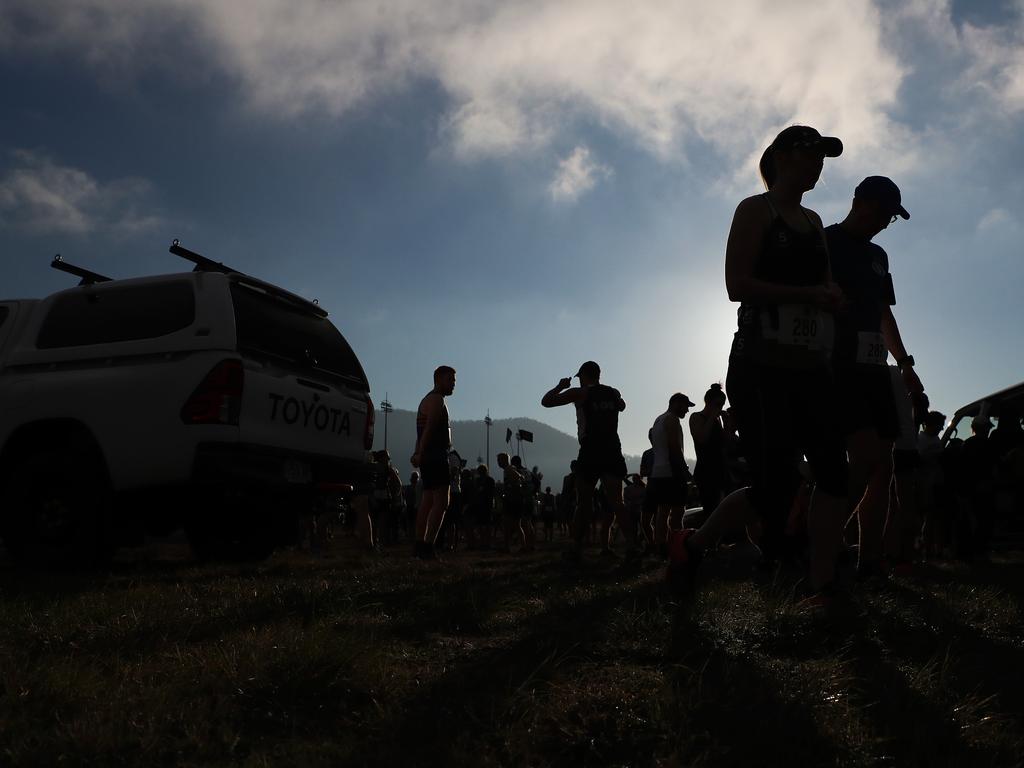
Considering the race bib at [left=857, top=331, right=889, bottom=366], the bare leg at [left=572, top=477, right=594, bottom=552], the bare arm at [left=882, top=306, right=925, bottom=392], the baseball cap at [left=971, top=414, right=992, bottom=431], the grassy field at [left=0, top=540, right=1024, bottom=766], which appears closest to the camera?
the grassy field at [left=0, top=540, right=1024, bottom=766]

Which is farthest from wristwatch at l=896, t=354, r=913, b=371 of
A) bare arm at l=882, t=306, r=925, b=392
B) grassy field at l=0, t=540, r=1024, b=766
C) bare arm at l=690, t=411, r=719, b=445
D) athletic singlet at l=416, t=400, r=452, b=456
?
athletic singlet at l=416, t=400, r=452, b=456

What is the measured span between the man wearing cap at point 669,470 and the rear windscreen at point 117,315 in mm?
4621

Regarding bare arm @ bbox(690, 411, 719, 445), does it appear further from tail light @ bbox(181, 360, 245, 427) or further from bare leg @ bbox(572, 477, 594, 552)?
tail light @ bbox(181, 360, 245, 427)

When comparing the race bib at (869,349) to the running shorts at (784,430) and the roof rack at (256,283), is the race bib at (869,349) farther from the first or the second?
the roof rack at (256,283)

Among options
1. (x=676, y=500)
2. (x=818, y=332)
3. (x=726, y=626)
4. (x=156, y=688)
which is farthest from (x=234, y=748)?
(x=676, y=500)

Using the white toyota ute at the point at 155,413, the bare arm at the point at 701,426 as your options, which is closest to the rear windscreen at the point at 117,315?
the white toyota ute at the point at 155,413

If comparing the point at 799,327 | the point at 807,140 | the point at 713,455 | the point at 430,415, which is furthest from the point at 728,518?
the point at 430,415

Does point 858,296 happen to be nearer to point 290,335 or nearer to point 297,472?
point 297,472

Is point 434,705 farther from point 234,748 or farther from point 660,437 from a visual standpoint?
point 660,437

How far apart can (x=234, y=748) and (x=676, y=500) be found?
22.3 feet

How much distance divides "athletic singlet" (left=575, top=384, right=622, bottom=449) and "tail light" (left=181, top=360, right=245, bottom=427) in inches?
139

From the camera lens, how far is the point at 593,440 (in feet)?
26.7

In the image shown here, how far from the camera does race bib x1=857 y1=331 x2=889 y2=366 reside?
4605 millimetres

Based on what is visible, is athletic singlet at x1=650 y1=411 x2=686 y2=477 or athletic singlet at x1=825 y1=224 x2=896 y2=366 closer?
athletic singlet at x1=825 y1=224 x2=896 y2=366
